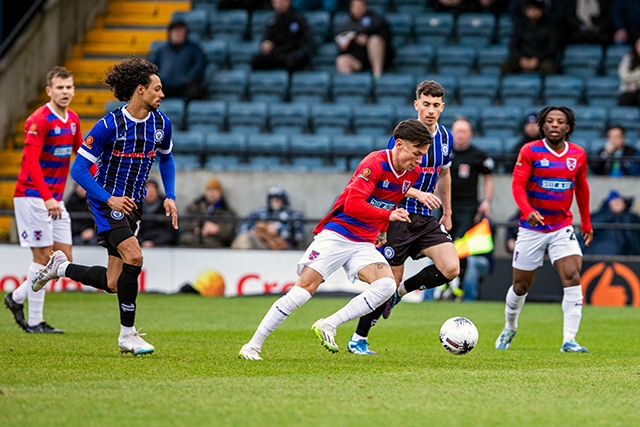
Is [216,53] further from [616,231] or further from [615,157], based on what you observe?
[616,231]

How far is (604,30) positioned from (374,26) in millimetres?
4230

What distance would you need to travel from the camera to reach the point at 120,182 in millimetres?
8094

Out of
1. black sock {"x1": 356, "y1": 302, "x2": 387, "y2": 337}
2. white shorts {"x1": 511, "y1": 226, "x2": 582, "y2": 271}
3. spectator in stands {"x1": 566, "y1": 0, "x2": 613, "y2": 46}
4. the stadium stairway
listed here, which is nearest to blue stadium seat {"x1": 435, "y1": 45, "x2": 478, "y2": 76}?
spectator in stands {"x1": 566, "y1": 0, "x2": 613, "y2": 46}

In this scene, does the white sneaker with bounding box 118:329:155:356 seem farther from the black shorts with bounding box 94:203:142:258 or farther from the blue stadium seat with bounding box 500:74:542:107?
the blue stadium seat with bounding box 500:74:542:107

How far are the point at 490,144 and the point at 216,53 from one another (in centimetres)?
568

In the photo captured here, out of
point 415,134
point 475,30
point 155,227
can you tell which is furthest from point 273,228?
point 415,134

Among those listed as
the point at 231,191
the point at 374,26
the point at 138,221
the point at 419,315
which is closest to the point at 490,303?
the point at 419,315

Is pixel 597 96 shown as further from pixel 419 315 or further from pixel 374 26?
pixel 419 315

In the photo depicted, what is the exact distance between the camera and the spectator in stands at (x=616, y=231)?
50.6 feet

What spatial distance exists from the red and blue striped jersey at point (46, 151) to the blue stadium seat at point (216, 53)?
1010cm

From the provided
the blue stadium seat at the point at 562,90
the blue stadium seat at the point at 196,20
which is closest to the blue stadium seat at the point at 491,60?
the blue stadium seat at the point at 562,90

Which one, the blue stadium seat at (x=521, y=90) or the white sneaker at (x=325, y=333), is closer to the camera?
the white sneaker at (x=325, y=333)

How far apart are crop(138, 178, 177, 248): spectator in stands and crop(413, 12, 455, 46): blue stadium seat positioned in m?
6.28

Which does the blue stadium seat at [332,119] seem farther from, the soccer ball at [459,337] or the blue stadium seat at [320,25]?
the soccer ball at [459,337]
